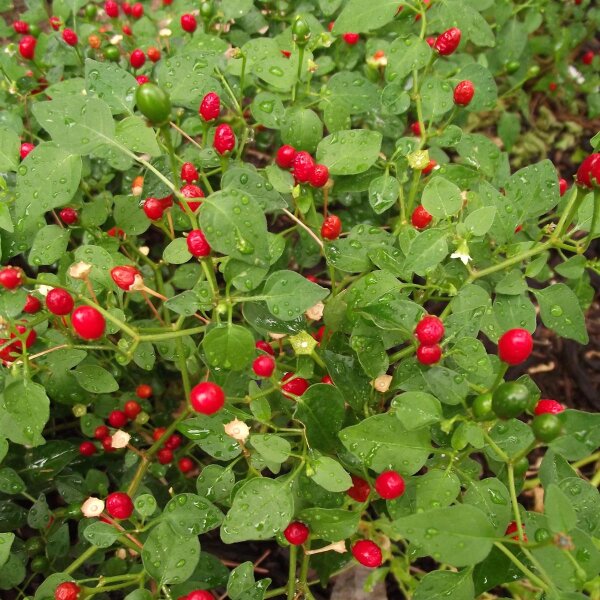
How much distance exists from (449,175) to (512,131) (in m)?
1.09

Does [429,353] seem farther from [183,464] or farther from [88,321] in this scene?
[183,464]

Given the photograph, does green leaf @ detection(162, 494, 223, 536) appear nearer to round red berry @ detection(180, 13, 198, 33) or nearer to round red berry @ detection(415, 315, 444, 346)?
round red berry @ detection(415, 315, 444, 346)

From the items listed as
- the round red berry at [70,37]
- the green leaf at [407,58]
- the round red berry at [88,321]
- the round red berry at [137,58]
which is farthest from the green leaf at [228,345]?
the round red berry at [70,37]

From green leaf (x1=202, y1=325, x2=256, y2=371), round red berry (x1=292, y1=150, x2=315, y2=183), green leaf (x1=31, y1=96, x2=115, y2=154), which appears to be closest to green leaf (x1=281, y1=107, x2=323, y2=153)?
round red berry (x1=292, y1=150, x2=315, y2=183)

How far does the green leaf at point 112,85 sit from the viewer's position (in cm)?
149

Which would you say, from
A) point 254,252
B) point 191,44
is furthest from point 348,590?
point 191,44

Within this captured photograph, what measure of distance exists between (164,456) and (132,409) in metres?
0.17

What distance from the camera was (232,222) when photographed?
1.15m

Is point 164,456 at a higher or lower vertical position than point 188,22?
lower

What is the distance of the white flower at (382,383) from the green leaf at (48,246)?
88 centimetres

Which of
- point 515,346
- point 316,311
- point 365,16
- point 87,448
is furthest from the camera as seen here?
point 87,448

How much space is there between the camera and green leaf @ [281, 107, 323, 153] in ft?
5.17

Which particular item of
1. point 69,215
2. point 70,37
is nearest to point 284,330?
point 69,215

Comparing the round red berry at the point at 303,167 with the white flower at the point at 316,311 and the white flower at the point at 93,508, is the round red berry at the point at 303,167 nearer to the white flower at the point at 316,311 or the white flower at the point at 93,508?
the white flower at the point at 316,311
